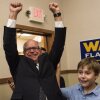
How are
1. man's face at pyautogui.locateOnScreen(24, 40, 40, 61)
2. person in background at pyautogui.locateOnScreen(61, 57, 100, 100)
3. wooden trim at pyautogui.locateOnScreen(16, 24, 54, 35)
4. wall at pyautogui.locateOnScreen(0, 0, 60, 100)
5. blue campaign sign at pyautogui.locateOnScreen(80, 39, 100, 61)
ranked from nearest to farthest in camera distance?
1. person in background at pyautogui.locateOnScreen(61, 57, 100, 100)
2. man's face at pyautogui.locateOnScreen(24, 40, 40, 61)
3. wall at pyautogui.locateOnScreen(0, 0, 60, 100)
4. wooden trim at pyautogui.locateOnScreen(16, 24, 54, 35)
5. blue campaign sign at pyautogui.locateOnScreen(80, 39, 100, 61)

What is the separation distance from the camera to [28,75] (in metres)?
1.65

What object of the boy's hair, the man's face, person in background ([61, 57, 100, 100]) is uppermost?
the man's face

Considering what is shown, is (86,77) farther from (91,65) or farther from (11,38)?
(11,38)

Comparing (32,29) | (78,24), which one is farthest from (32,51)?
(78,24)

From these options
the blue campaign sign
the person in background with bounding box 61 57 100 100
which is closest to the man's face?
the person in background with bounding box 61 57 100 100

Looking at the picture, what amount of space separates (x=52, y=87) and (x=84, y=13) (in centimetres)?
271

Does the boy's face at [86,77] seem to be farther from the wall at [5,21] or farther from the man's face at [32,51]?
the wall at [5,21]

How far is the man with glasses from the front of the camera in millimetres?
1605

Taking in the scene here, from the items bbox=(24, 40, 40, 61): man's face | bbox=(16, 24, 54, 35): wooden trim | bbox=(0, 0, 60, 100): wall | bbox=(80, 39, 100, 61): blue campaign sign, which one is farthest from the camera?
bbox=(80, 39, 100, 61): blue campaign sign

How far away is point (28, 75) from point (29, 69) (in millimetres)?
44

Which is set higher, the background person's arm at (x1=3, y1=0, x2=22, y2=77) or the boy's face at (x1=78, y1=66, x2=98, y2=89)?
the background person's arm at (x1=3, y1=0, x2=22, y2=77)

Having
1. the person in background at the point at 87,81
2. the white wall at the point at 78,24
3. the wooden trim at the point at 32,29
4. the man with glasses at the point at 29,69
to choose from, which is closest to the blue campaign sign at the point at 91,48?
the white wall at the point at 78,24

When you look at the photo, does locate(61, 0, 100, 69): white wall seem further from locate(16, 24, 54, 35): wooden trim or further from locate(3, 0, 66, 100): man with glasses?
locate(3, 0, 66, 100): man with glasses

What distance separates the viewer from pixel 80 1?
418cm
